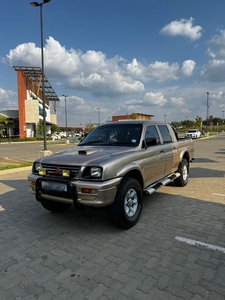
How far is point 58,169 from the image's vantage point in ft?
11.7

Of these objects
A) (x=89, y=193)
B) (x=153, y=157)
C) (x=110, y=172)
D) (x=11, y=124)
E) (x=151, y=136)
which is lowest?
(x=89, y=193)

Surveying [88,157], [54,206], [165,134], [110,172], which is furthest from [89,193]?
[165,134]

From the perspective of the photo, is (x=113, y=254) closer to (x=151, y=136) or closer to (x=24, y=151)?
(x=151, y=136)

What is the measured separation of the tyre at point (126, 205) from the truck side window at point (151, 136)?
42.8 inches

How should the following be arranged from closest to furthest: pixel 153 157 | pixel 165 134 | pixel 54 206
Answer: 1. pixel 54 206
2. pixel 153 157
3. pixel 165 134

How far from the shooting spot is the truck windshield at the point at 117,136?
4.51 m

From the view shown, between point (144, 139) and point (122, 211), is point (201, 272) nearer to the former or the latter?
point (122, 211)

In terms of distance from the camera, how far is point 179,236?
3.53m

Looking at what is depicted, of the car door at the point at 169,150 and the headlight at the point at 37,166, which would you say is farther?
the car door at the point at 169,150

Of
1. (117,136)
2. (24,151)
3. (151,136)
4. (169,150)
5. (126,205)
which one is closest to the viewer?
(126,205)

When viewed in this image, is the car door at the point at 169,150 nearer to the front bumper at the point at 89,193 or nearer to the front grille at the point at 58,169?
the front bumper at the point at 89,193

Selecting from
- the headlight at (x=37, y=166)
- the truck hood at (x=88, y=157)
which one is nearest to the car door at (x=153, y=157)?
the truck hood at (x=88, y=157)

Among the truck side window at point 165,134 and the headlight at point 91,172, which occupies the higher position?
the truck side window at point 165,134

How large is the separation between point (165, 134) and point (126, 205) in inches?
102
